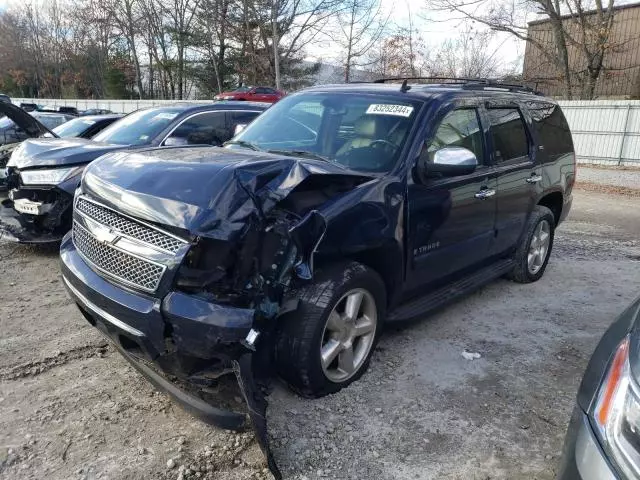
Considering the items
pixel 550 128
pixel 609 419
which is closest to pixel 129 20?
pixel 550 128

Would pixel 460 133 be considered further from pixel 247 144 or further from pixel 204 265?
pixel 204 265

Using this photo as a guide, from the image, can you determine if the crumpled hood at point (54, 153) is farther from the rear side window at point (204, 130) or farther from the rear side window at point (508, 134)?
the rear side window at point (508, 134)

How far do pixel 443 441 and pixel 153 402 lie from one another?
172 cm

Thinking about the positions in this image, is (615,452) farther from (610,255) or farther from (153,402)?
(610,255)

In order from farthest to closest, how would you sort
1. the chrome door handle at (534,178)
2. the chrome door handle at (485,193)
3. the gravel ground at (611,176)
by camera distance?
the gravel ground at (611,176), the chrome door handle at (534,178), the chrome door handle at (485,193)

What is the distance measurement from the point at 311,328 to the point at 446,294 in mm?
1621

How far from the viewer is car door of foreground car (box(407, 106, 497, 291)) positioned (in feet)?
11.7

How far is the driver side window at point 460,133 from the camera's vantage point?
147 inches

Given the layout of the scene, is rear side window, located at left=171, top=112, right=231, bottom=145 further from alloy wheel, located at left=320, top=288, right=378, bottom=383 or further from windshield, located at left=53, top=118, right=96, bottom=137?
alloy wheel, located at left=320, top=288, right=378, bottom=383

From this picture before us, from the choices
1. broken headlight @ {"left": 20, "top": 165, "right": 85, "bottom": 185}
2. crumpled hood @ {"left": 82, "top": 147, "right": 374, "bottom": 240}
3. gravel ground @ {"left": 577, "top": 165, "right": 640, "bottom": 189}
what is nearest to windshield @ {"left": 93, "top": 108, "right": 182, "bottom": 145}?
broken headlight @ {"left": 20, "top": 165, "right": 85, "bottom": 185}

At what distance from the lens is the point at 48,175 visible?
5.50 metres

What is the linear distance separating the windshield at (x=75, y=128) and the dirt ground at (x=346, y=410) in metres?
5.04

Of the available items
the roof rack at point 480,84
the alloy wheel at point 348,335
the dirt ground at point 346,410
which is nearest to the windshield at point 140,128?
the dirt ground at point 346,410

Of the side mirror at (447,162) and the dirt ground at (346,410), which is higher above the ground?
the side mirror at (447,162)
